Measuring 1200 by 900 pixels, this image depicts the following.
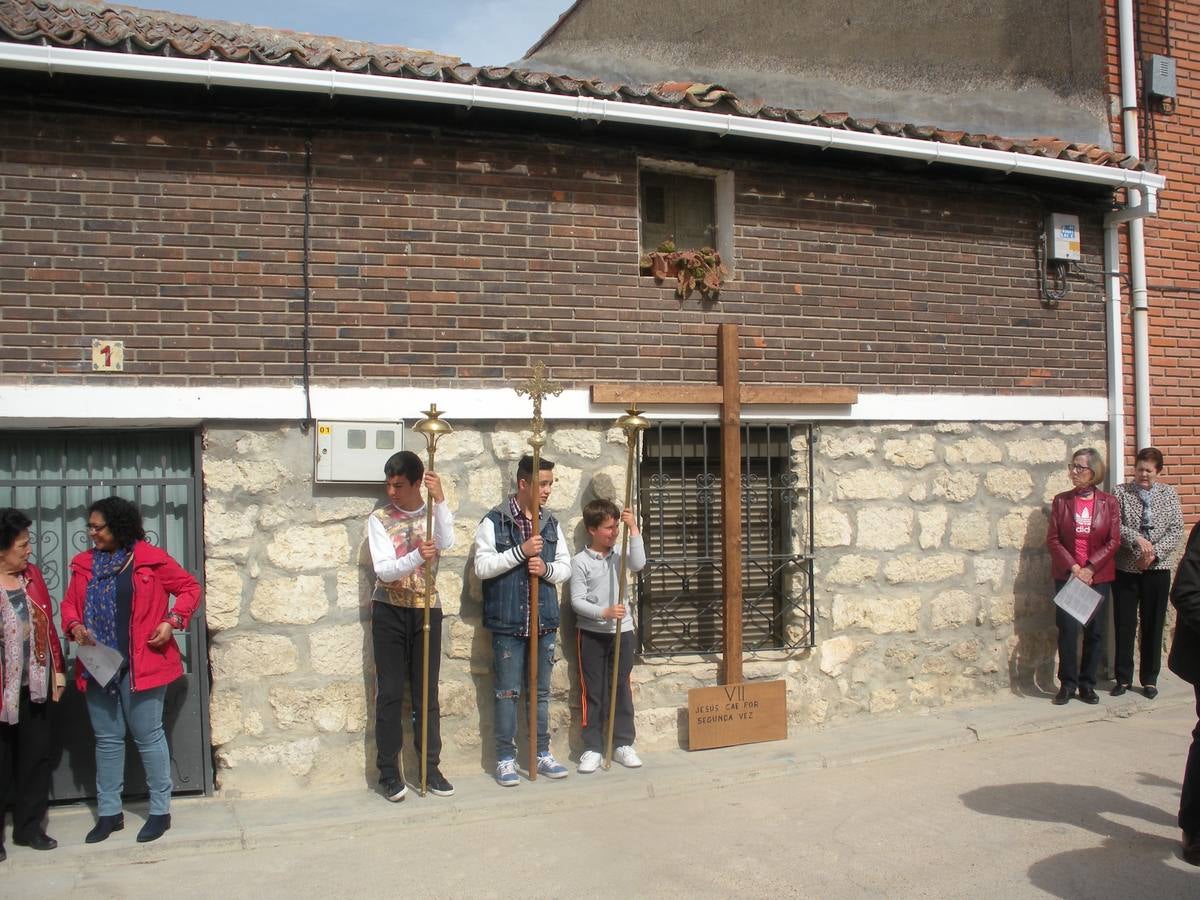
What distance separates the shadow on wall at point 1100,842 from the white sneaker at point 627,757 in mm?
1769

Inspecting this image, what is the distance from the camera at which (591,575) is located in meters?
A: 6.23

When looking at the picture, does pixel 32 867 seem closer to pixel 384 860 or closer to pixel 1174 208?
pixel 384 860

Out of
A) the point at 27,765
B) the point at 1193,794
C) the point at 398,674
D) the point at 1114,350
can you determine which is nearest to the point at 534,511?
the point at 398,674

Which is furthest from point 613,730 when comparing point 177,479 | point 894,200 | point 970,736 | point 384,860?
point 894,200

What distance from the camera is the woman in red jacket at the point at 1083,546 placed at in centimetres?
745

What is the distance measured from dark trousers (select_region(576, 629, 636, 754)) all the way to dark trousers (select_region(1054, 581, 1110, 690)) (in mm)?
3213

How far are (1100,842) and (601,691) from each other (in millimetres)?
2639

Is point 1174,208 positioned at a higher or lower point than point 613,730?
higher

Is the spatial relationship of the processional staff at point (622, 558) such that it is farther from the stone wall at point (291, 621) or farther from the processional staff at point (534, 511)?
the stone wall at point (291, 621)

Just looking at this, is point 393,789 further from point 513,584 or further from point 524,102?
point 524,102

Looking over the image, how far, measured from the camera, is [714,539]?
6.99 metres

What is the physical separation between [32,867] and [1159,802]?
5.44 m

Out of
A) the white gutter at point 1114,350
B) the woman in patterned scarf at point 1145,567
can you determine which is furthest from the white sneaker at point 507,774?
the white gutter at point 1114,350

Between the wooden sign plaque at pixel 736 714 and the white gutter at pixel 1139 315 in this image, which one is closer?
the wooden sign plaque at pixel 736 714
